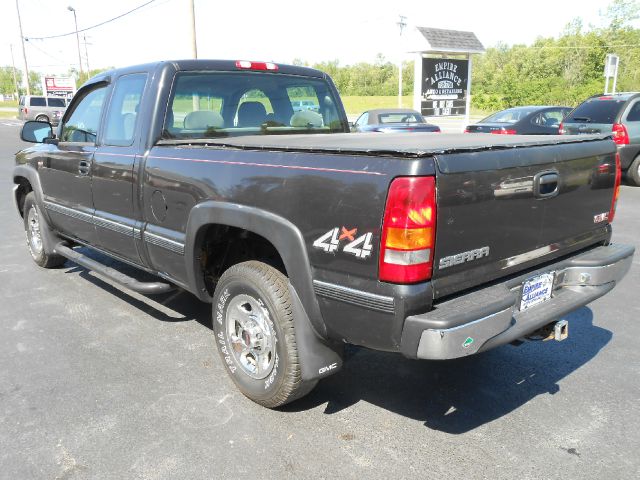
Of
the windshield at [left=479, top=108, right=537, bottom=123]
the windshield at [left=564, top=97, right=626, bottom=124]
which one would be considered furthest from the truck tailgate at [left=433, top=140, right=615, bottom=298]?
the windshield at [left=479, top=108, right=537, bottom=123]

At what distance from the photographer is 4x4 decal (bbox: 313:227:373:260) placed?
2391 millimetres

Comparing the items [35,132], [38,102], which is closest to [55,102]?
[38,102]

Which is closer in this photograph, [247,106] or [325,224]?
[325,224]

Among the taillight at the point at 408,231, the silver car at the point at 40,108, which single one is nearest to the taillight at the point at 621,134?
the taillight at the point at 408,231

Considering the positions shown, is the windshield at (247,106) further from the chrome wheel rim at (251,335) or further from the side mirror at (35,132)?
the side mirror at (35,132)

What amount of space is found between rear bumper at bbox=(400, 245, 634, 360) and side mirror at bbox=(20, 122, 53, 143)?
4521 millimetres

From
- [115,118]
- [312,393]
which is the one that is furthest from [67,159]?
[312,393]

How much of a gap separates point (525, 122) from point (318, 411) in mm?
11970

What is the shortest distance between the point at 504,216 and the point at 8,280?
5140 mm

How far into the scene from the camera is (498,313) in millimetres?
2475

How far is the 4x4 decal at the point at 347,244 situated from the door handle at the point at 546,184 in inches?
38.3

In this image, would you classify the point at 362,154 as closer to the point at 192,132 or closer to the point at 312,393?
the point at 312,393

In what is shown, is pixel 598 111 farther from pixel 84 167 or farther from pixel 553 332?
pixel 84 167

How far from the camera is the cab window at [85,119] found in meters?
4.57
